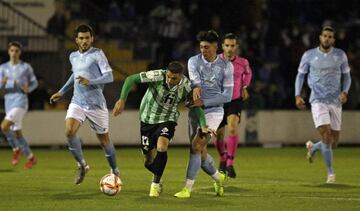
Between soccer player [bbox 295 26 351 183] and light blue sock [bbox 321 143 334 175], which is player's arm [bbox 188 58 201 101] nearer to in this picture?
soccer player [bbox 295 26 351 183]

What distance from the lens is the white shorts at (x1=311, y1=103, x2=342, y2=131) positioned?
14852mm

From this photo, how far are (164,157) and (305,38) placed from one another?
625 inches

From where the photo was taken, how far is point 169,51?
25.5 metres

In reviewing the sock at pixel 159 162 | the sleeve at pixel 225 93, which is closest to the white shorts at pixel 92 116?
the sleeve at pixel 225 93

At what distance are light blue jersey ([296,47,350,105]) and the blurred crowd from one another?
9600 mm

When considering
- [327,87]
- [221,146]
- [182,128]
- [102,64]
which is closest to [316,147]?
[327,87]

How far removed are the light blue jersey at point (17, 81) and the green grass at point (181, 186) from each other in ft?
4.33

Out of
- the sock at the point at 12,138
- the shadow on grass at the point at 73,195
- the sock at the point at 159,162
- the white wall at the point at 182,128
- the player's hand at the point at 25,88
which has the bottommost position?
the white wall at the point at 182,128

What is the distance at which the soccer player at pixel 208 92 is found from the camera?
12219 millimetres

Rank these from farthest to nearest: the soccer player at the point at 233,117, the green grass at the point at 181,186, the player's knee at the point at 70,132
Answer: the soccer player at the point at 233,117
the player's knee at the point at 70,132
the green grass at the point at 181,186

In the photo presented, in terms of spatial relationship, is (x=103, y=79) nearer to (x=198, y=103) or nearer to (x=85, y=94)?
(x=85, y=94)

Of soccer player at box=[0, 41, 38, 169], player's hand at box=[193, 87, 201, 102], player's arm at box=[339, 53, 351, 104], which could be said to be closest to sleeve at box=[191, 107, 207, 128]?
player's hand at box=[193, 87, 201, 102]

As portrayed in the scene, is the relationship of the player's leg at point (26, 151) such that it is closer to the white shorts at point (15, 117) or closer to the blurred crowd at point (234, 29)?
the white shorts at point (15, 117)

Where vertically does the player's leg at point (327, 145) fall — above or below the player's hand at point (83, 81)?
below
